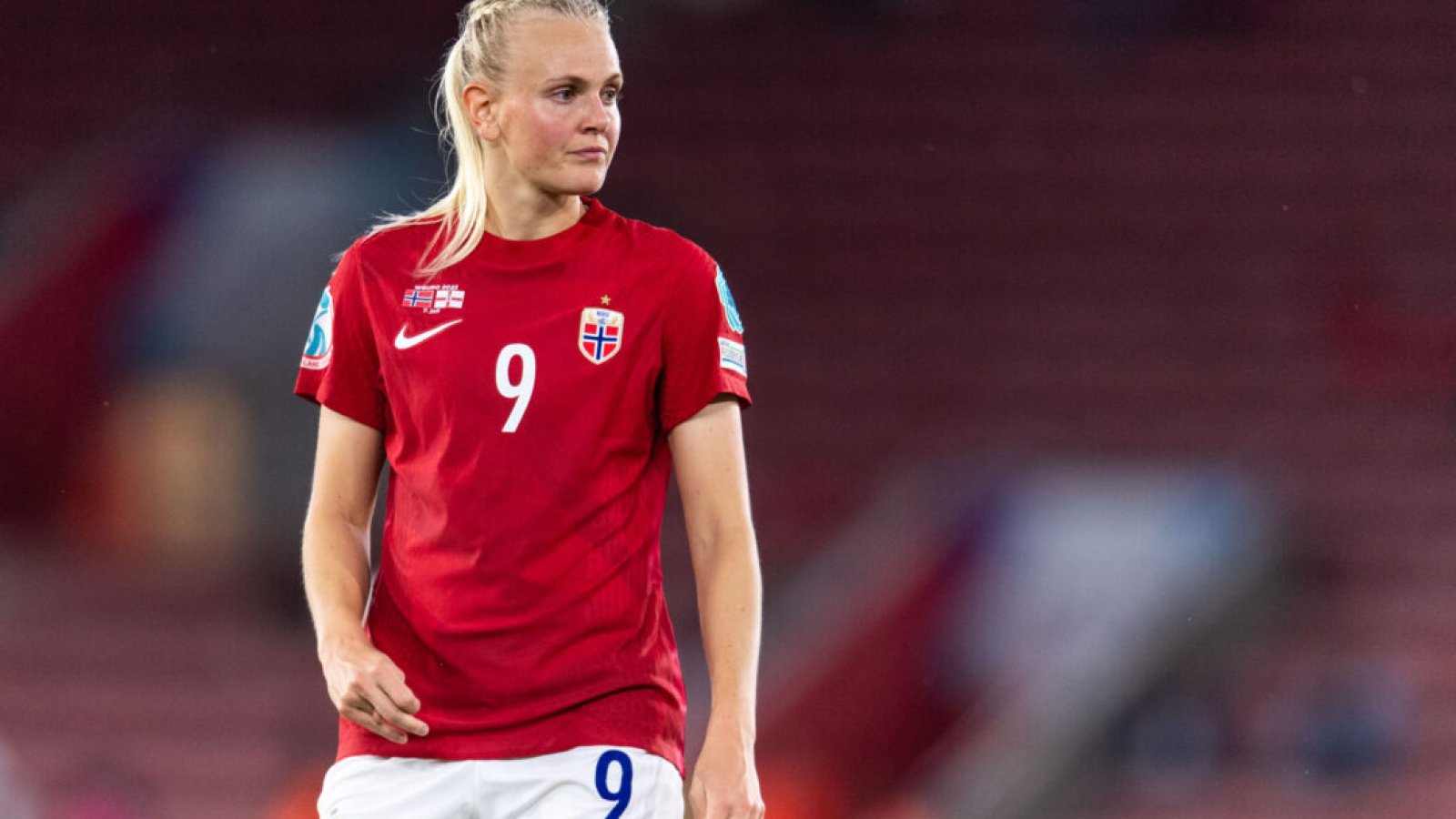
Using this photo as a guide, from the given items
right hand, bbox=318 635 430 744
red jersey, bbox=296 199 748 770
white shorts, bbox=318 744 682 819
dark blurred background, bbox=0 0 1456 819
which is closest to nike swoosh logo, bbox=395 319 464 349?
red jersey, bbox=296 199 748 770

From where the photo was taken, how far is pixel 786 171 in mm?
5914

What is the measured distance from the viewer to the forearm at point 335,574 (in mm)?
2098

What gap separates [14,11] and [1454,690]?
507cm

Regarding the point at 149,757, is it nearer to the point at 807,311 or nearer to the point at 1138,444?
the point at 807,311

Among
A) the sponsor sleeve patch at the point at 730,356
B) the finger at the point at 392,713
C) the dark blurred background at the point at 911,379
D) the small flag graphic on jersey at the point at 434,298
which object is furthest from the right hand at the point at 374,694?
the dark blurred background at the point at 911,379

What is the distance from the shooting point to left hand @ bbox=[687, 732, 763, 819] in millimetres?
1949

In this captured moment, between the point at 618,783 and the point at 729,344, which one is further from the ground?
the point at 729,344

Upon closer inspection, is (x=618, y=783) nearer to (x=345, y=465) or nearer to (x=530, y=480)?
(x=530, y=480)

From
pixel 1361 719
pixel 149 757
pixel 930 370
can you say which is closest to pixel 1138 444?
pixel 930 370

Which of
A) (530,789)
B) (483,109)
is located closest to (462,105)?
(483,109)

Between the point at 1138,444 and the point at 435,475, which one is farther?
the point at 1138,444

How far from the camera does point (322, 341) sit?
2.25 metres

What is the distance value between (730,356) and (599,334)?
0.53ft

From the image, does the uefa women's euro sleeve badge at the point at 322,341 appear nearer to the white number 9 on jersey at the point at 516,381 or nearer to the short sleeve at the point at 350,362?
the short sleeve at the point at 350,362
